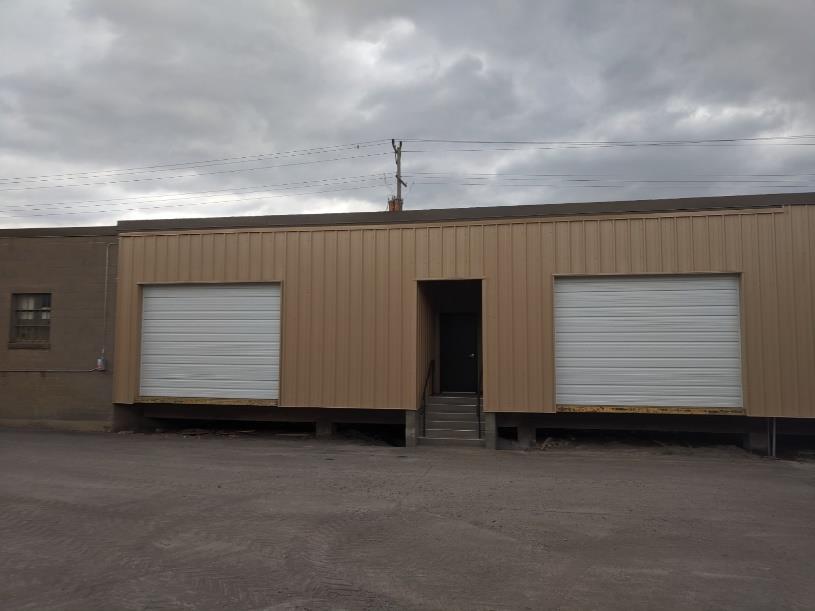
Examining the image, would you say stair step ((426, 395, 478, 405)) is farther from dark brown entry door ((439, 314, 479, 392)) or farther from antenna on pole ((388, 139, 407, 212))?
antenna on pole ((388, 139, 407, 212))

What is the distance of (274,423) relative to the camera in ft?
52.1

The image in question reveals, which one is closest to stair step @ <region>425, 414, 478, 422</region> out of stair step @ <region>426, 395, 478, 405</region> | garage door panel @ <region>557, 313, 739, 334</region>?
stair step @ <region>426, 395, 478, 405</region>

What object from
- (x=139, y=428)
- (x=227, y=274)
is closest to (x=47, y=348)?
(x=139, y=428)

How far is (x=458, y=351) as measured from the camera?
16469mm

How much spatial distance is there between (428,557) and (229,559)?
72.5 inches

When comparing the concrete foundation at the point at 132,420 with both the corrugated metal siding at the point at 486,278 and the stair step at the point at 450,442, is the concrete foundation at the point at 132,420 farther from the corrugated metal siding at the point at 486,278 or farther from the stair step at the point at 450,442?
the stair step at the point at 450,442

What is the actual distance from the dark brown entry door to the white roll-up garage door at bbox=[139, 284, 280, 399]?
4.53 meters

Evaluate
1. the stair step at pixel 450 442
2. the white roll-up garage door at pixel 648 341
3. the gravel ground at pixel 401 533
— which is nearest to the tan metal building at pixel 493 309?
the white roll-up garage door at pixel 648 341

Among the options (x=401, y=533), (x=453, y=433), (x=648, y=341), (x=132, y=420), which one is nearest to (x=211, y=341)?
(x=132, y=420)

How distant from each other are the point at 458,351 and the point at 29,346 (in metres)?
10.7

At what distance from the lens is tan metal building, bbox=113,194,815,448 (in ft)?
40.2

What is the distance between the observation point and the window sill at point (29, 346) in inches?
598

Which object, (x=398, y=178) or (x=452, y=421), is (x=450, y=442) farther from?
(x=398, y=178)

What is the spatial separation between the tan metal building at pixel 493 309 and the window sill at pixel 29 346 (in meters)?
2.01
